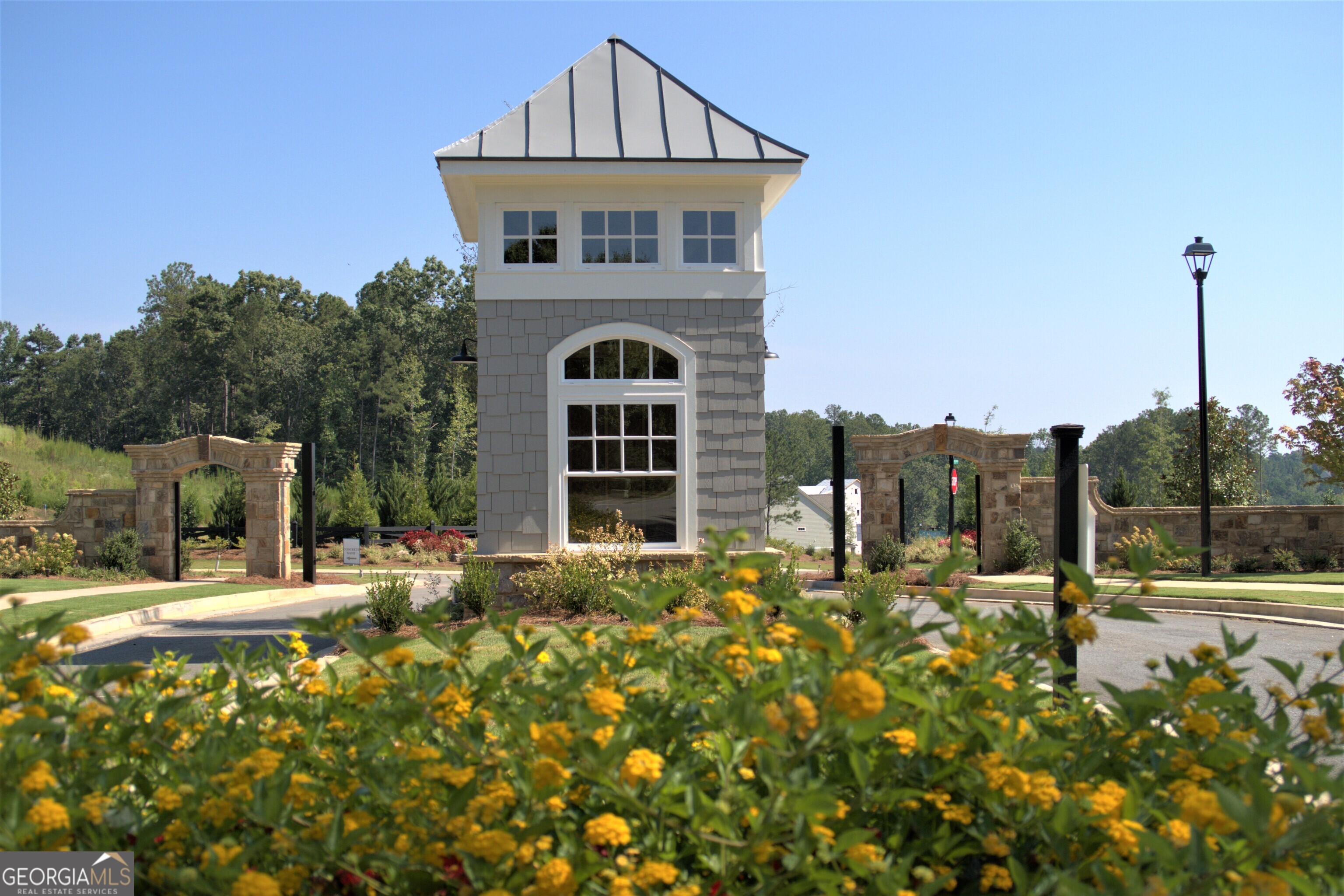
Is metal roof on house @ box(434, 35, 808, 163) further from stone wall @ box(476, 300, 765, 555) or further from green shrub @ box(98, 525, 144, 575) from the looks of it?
green shrub @ box(98, 525, 144, 575)

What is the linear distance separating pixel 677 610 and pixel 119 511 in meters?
18.9

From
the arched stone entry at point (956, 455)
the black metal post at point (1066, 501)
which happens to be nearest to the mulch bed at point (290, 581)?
the arched stone entry at point (956, 455)

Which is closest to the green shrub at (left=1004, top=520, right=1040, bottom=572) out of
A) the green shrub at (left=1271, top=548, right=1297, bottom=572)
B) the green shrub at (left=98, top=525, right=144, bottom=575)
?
the green shrub at (left=1271, top=548, right=1297, bottom=572)

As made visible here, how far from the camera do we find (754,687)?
2.17 meters

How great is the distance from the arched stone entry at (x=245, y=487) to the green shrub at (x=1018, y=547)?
48.5ft

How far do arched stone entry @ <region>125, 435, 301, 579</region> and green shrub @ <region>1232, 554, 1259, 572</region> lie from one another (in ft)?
64.1

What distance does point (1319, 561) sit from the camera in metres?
17.9

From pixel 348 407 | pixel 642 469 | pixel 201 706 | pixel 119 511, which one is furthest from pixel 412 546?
pixel 348 407

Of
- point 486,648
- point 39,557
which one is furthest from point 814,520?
point 486,648

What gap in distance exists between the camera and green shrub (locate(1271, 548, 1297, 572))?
699 inches

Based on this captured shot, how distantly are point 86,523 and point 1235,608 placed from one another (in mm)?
20851

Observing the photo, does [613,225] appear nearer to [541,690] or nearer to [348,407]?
[541,690]

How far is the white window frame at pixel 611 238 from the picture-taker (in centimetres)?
1138

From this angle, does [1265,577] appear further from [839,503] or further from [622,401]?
[622,401]
